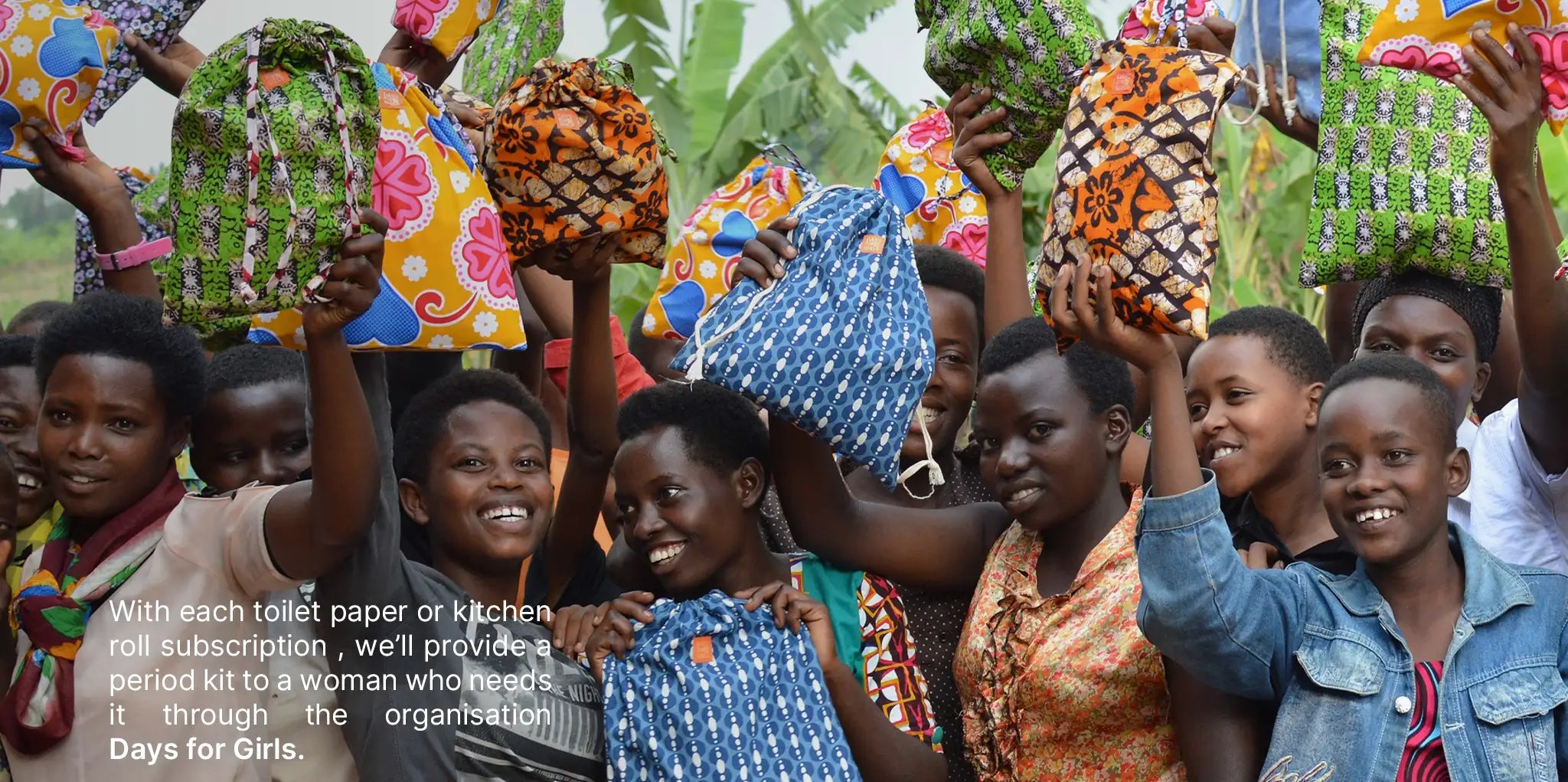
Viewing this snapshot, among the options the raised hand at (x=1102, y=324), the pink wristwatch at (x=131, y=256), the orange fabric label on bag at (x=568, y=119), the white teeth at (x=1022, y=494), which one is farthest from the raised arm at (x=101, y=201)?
the raised hand at (x=1102, y=324)

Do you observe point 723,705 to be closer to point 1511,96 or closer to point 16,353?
point 1511,96

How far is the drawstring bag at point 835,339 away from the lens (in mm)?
3150

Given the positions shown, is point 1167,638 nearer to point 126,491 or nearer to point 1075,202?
point 1075,202

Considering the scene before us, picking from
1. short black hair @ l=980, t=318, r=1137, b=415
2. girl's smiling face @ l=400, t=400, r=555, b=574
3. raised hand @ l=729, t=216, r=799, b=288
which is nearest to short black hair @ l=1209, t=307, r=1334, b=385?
short black hair @ l=980, t=318, r=1137, b=415

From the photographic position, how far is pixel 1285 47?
392 centimetres

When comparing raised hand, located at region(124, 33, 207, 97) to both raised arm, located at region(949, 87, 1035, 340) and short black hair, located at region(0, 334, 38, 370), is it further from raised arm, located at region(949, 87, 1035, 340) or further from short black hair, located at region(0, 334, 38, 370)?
raised arm, located at region(949, 87, 1035, 340)

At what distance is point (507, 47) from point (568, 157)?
4.58 feet

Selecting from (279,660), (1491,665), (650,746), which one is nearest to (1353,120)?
(1491,665)

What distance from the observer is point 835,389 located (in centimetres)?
319

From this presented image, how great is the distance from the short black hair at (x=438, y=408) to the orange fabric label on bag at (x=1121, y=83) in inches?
60.3

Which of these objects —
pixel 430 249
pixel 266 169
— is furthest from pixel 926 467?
pixel 266 169

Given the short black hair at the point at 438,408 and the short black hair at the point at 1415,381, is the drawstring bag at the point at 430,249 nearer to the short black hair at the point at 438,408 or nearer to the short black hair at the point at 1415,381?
the short black hair at the point at 438,408

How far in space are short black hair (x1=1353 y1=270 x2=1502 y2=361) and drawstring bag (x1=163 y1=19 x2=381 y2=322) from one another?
96.2 inches

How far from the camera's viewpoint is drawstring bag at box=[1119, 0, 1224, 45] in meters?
3.83
